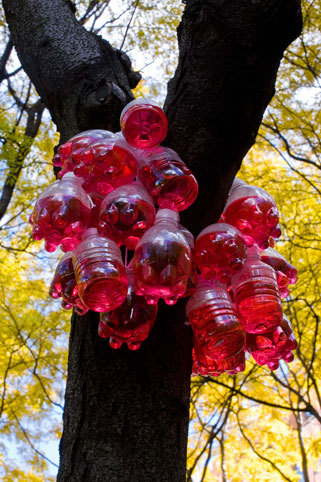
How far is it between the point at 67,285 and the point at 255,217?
519 mm

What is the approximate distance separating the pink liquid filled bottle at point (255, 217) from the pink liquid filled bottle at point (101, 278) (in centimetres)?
38

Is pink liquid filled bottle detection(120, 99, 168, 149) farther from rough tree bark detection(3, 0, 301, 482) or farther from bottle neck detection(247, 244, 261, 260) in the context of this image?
bottle neck detection(247, 244, 261, 260)

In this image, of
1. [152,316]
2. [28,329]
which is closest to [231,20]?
[152,316]

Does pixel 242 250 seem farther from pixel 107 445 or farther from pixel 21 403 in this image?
pixel 21 403

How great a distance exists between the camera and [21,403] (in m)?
5.29

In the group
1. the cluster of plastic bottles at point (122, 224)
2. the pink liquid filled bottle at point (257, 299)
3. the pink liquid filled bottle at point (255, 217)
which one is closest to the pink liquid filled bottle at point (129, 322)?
the cluster of plastic bottles at point (122, 224)

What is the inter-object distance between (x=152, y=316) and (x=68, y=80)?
887 millimetres

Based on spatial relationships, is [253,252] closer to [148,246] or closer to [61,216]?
[148,246]

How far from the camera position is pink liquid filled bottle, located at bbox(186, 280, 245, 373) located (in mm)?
945

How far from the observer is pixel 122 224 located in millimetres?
966

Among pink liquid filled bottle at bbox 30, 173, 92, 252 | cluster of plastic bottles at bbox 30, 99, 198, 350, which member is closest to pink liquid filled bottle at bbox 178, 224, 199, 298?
cluster of plastic bottles at bbox 30, 99, 198, 350

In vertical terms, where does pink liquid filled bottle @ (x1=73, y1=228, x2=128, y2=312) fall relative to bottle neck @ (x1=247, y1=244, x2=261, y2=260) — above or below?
below

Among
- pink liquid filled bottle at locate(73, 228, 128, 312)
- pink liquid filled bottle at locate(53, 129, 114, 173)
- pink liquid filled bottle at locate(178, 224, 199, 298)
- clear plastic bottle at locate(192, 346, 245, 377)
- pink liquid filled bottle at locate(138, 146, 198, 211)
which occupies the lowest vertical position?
clear plastic bottle at locate(192, 346, 245, 377)

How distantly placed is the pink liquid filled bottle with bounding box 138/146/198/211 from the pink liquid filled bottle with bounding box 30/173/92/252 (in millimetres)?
170
